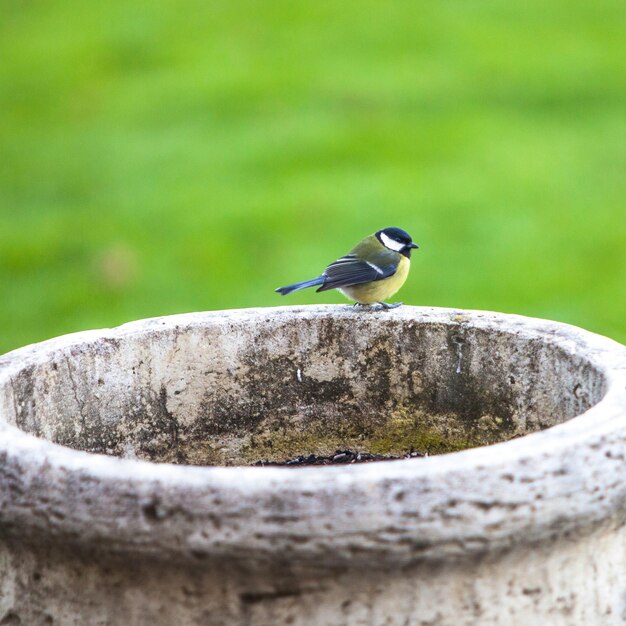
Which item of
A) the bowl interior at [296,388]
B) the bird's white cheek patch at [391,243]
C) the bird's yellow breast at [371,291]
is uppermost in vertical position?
the bird's white cheek patch at [391,243]

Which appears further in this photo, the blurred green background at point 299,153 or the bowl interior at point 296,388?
the blurred green background at point 299,153

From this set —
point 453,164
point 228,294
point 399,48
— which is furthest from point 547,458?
point 399,48

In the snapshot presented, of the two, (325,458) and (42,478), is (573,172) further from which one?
(42,478)

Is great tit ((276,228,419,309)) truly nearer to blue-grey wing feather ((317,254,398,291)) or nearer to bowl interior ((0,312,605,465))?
blue-grey wing feather ((317,254,398,291))

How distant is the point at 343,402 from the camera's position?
2.86 meters

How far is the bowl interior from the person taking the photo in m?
2.48

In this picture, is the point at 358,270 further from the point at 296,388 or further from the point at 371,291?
the point at 296,388

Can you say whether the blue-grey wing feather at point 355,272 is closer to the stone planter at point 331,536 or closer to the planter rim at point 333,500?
the stone planter at point 331,536

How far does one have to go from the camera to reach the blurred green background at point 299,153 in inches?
297

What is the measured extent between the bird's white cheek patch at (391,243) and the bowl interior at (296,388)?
1290mm

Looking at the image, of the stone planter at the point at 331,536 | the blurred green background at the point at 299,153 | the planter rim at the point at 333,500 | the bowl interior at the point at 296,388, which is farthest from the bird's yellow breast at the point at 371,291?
the blurred green background at the point at 299,153

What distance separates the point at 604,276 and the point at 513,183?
5.04ft

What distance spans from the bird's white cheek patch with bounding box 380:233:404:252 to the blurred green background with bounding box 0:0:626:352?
3.01 m

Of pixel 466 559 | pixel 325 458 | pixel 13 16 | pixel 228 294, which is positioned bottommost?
pixel 466 559
